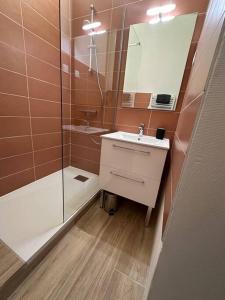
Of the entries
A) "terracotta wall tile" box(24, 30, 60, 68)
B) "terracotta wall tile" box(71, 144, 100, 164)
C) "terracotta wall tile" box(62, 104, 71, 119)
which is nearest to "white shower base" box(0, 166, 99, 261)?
"terracotta wall tile" box(71, 144, 100, 164)

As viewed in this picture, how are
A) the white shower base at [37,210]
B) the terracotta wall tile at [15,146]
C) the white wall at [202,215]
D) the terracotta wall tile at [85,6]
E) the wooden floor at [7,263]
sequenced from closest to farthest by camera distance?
the white wall at [202,215], the wooden floor at [7,263], the white shower base at [37,210], the terracotta wall tile at [15,146], the terracotta wall tile at [85,6]

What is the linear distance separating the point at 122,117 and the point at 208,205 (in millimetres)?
1346

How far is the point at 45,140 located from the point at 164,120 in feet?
4.73

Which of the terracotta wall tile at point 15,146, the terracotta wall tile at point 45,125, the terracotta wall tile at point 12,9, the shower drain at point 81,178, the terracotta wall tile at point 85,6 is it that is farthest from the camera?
the shower drain at point 81,178

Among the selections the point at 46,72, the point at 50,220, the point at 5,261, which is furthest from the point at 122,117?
the point at 5,261

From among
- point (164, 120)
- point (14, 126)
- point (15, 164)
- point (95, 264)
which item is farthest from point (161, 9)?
point (95, 264)

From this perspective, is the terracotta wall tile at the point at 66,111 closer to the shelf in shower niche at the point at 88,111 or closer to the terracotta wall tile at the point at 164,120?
the shelf in shower niche at the point at 88,111

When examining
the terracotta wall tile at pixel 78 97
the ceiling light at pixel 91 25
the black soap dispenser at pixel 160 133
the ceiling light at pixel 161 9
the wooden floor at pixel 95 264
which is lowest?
the wooden floor at pixel 95 264

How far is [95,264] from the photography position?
95 centimetres

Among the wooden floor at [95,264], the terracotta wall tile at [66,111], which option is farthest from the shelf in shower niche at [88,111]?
the wooden floor at [95,264]

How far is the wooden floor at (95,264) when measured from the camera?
0.80 meters

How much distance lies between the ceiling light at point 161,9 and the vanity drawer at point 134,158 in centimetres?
126

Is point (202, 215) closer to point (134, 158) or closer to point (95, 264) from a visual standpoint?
point (134, 158)

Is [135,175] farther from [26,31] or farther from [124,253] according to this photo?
[26,31]
